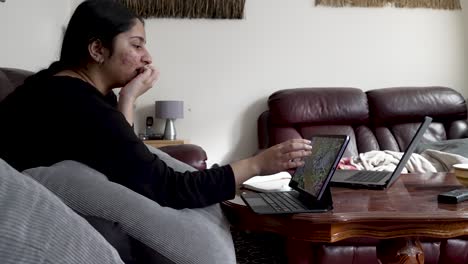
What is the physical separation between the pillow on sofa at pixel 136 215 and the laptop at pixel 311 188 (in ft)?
0.55

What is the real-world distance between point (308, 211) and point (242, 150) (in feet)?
7.59

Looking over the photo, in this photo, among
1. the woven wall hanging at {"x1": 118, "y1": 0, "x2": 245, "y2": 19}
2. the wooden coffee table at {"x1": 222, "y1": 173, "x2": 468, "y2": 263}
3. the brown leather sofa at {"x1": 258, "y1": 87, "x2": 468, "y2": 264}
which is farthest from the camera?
the woven wall hanging at {"x1": 118, "y1": 0, "x2": 245, "y2": 19}

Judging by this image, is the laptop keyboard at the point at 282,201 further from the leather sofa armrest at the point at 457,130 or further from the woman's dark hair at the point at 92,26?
the leather sofa armrest at the point at 457,130

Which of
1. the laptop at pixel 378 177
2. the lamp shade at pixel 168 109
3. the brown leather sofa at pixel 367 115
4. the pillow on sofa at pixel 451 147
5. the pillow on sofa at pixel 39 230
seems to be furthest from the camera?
the lamp shade at pixel 168 109

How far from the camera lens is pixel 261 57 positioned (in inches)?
122

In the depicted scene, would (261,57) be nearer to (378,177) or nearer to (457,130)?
(457,130)

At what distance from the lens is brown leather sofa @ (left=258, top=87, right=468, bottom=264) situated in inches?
105

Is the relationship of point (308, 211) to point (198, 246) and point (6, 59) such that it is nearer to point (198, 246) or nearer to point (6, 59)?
point (198, 246)

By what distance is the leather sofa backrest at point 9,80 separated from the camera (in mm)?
1204

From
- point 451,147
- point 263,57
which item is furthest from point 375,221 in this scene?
point 263,57

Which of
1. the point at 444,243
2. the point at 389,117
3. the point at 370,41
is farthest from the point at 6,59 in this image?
the point at 370,41

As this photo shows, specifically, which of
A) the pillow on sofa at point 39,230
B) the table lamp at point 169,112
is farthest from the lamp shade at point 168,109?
the pillow on sofa at point 39,230

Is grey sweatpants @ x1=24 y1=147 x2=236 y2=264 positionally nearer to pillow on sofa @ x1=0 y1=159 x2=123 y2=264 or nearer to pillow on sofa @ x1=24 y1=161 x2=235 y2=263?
pillow on sofa @ x1=24 y1=161 x2=235 y2=263

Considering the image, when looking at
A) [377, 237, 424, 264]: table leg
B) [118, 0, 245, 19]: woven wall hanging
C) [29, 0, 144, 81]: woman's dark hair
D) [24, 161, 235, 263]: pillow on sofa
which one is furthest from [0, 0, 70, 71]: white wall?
[377, 237, 424, 264]: table leg
